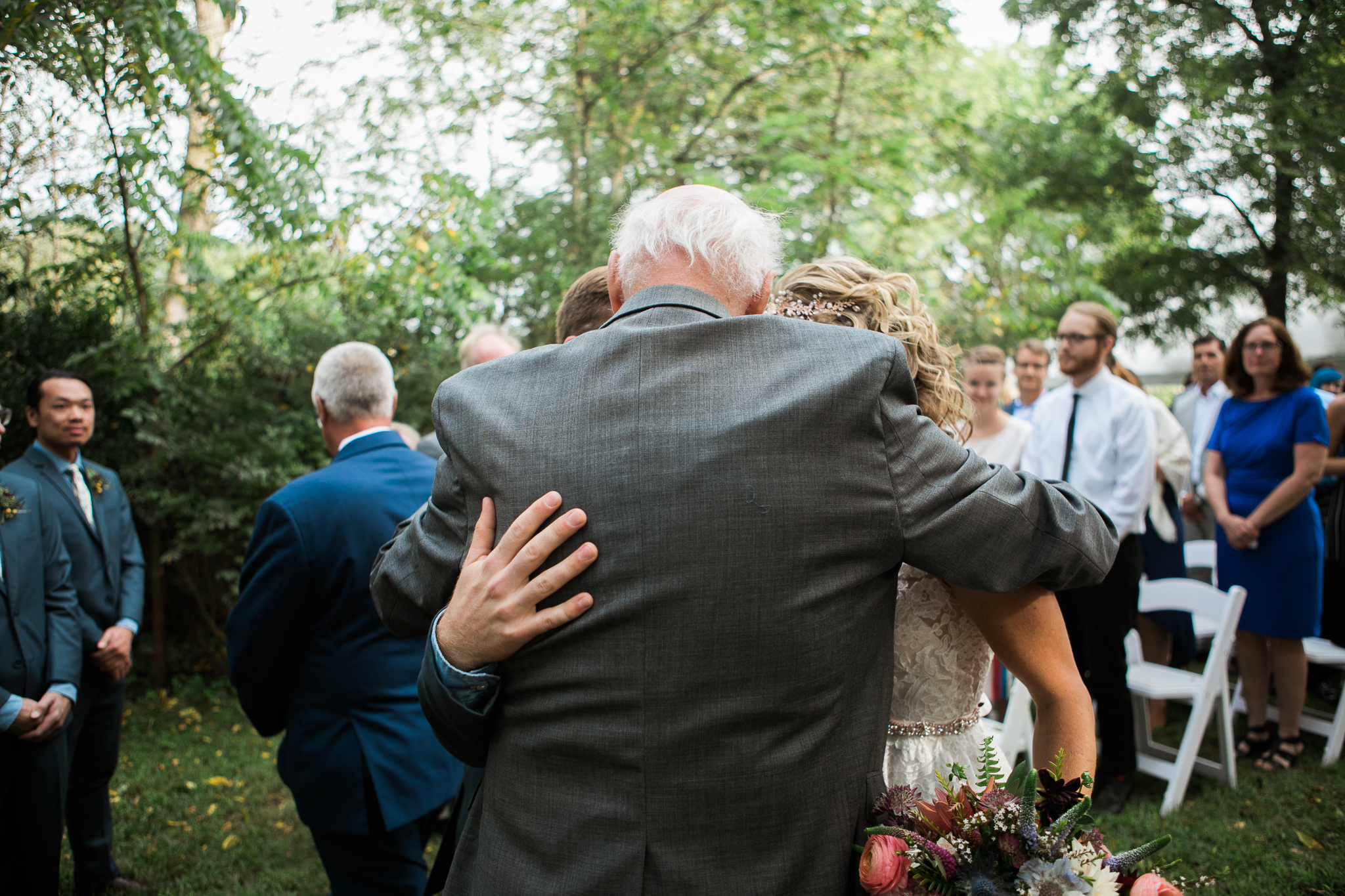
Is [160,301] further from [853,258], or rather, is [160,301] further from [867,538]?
[867,538]

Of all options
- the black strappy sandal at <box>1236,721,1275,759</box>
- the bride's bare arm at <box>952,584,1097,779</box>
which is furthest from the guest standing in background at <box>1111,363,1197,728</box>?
the bride's bare arm at <box>952,584,1097,779</box>

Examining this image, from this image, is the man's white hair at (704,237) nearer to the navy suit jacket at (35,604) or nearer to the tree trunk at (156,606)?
the navy suit jacket at (35,604)

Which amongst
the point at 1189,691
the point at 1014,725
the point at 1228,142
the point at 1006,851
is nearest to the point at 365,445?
the point at 1006,851

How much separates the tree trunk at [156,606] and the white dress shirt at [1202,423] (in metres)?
8.40

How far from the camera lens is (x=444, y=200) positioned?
21.5 feet

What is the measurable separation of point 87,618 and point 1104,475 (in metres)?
5.17

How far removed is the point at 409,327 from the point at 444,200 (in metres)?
1.16

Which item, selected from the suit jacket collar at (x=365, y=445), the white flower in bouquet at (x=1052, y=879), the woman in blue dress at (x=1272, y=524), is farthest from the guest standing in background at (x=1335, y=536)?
the suit jacket collar at (x=365, y=445)

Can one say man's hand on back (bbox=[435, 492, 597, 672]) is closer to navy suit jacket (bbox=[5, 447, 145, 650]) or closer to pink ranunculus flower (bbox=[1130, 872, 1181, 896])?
pink ranunculus flower (bbox=[1130, 872, 1181, 896])

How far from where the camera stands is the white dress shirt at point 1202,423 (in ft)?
23.7

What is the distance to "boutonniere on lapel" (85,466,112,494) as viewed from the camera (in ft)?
13.9

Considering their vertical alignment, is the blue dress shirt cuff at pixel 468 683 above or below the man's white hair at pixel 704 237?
below

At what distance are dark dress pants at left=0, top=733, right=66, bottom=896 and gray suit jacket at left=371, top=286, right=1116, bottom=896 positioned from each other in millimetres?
2873

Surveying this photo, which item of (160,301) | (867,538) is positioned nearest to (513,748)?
(867,538)
